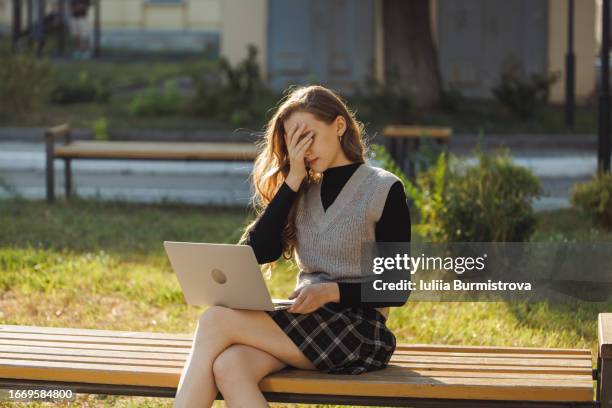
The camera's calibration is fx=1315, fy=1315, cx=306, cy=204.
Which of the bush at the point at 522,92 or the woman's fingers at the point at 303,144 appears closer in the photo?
the woman's fingers at the point at 303,144

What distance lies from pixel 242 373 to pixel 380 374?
47 cm

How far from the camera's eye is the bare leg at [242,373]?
425cm

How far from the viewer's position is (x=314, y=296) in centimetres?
448

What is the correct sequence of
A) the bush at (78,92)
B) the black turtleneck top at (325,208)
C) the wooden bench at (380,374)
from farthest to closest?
the bush at (78,92)
the black turtleneck top at (325,208)
the wooden bench at (380,374)

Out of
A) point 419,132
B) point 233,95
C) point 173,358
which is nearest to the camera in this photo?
point 173,358

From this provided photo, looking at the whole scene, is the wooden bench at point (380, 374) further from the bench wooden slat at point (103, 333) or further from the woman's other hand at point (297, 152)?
the woman's other hand at point (297, 152)

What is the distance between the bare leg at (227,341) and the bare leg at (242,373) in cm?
2

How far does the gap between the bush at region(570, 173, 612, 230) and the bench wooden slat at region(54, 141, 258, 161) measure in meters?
2.82

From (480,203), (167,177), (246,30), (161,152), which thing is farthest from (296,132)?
(246,30)

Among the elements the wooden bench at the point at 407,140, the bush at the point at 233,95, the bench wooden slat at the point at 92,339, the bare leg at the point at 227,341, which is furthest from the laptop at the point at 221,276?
the bush at the point at 233,95

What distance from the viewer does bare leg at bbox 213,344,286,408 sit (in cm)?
425

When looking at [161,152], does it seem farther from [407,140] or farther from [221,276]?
[221,276]

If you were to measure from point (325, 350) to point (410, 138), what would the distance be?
7.22 m

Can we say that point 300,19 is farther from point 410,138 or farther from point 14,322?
point 14,322
